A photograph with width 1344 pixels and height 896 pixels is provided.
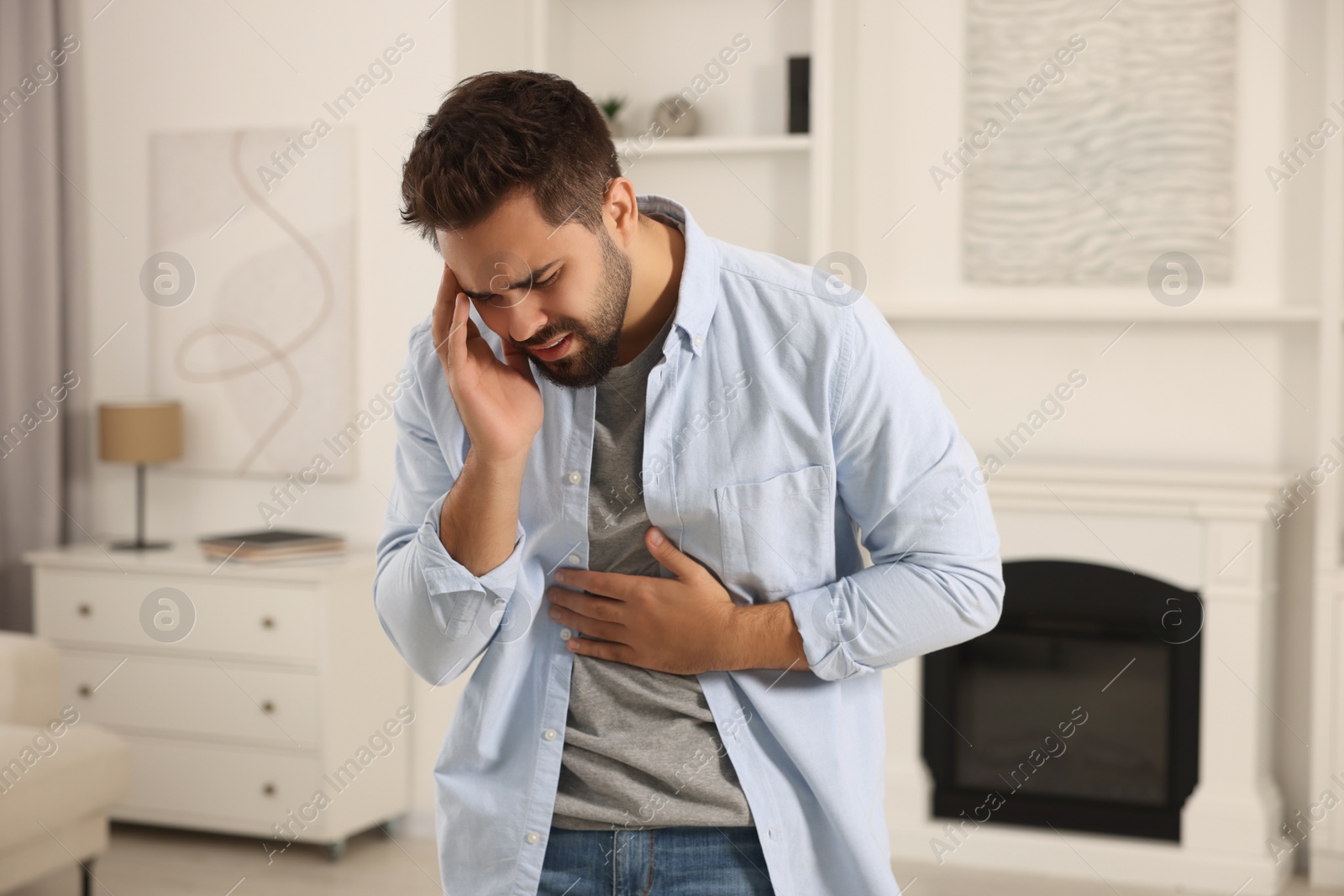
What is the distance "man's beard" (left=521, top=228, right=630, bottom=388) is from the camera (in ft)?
3.67

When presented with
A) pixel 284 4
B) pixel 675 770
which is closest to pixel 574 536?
pixel 675 770

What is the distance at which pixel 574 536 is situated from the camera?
1169 millimetres

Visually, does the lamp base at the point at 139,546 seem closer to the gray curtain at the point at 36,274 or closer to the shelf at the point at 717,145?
the gray curtain at the point at 36,274

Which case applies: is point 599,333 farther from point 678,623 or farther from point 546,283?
point 678,623

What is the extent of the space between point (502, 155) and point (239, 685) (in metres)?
2.55

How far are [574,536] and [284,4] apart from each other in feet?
9.52

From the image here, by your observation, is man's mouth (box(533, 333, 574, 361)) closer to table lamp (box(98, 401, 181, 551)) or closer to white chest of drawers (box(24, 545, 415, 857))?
white chest of drawers (box(24, 545, 415, 857))

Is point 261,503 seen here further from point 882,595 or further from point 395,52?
point 882,595

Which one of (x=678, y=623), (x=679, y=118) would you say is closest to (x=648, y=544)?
(x=678, y=623)

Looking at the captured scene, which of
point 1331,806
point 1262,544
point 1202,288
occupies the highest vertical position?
point 1202,288

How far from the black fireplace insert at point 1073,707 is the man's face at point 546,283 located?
7.69 ft

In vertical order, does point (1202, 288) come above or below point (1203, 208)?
below

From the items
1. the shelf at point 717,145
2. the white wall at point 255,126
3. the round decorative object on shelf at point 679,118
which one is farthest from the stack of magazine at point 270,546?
the round decorative object on shelf at point 679,118

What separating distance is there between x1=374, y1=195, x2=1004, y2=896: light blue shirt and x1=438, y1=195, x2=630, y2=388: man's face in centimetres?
5
